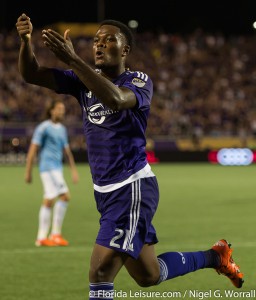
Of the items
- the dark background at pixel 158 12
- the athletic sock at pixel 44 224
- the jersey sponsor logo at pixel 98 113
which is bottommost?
the athletic sock at pixel 44 224

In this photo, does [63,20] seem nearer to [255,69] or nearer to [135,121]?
[255,69]

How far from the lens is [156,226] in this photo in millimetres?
13227

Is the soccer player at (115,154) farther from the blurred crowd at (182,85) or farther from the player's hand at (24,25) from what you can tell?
the blurred crowd at (182,85)

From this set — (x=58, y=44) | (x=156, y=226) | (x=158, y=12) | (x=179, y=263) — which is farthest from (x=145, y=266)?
(x=158, y=12)

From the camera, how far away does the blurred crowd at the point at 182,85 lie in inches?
1447

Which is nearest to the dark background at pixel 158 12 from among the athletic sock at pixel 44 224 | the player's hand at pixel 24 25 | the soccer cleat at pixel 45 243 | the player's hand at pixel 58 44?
the athletic sock at pixel 44 224

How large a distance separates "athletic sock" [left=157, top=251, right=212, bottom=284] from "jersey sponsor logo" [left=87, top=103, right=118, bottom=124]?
1.33m

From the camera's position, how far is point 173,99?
3944 centimetres

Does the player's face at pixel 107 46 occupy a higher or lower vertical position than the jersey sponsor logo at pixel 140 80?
higher

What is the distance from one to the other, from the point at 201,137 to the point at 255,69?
8.52m

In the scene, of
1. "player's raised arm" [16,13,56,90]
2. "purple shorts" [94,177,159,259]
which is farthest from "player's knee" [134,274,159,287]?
"player's raised arm" [16,13,56,90]

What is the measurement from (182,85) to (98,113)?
3548 centimetres

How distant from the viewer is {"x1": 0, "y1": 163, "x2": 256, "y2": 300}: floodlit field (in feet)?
26.0

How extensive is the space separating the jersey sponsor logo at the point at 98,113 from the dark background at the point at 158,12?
168 ft
